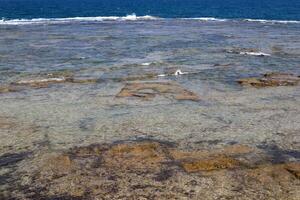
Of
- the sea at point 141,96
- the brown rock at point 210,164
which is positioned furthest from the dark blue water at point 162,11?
the brown rock at point 210,164

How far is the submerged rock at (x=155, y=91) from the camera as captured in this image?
13.1m

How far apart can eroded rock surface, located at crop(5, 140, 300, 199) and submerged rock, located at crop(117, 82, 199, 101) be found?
398cm

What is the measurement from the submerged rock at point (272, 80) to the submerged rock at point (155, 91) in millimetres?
2285

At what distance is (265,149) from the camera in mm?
9023

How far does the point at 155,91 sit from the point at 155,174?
598 centimetres

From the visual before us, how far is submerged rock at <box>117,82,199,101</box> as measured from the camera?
1312cm

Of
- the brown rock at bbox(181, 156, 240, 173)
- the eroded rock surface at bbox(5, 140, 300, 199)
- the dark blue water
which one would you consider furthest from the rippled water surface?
the dark blue water

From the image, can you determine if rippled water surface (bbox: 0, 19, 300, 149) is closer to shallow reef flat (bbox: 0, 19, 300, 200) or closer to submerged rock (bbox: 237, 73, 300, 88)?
shallow reef flat (bbox: 0, 19, 300, 200)

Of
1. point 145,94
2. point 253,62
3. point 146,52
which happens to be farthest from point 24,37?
point 145,94

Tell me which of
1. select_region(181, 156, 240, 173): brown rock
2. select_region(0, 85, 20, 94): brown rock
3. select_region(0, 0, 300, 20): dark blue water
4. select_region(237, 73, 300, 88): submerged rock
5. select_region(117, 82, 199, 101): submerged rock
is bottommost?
select_region(0, 0, 300, 20): dark blue water

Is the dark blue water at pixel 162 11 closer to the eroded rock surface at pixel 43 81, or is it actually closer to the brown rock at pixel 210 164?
the eroded rock surface at pixel 43 81

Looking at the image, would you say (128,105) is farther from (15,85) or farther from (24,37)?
(24,37)

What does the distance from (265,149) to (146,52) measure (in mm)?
14053

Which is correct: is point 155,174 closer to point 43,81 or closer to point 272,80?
point 43,81
